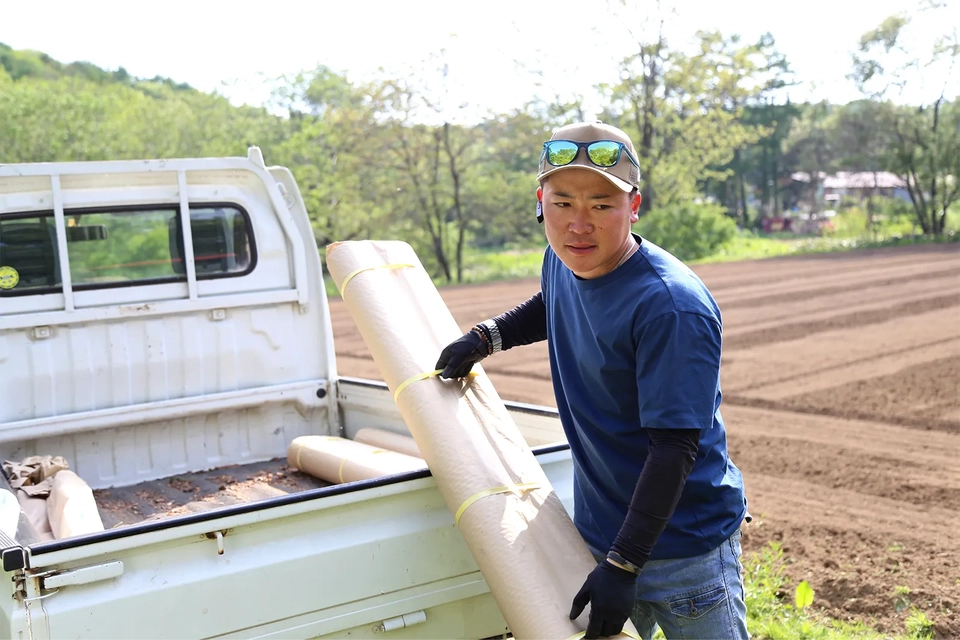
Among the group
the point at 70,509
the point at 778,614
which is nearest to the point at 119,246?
the point at 70,509

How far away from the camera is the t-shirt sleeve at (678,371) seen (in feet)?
7.04

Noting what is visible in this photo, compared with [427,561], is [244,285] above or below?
above

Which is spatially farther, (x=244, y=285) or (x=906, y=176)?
(x=906, y=176)

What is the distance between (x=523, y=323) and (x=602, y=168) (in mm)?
946

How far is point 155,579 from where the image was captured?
257cm

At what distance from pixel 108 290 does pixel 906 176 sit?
125ft

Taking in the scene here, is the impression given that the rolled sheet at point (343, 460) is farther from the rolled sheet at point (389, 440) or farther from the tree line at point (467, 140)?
the tree line at point (467, 140)

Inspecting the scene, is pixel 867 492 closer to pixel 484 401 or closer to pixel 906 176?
pixel 484 401

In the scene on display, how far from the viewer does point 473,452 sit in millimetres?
2822

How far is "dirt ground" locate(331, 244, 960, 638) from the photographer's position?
485cm

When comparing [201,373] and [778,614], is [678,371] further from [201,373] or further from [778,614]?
[201,373]

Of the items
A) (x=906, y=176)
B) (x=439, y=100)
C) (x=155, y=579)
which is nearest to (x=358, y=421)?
(x=155, y=579)

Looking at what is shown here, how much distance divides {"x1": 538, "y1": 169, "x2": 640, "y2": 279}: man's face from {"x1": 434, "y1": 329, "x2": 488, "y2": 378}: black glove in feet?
2.25

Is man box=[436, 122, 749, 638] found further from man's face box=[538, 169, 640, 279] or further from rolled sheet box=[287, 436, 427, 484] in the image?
rolled sheet box=[287, 436, 427, 484]
